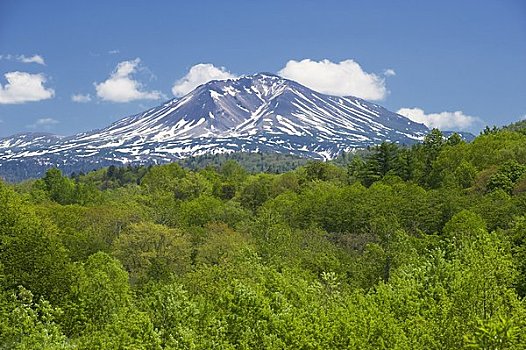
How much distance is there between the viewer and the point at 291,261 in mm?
54188

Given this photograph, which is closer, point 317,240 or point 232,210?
point 317,240

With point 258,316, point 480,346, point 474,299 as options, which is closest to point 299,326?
point 258,316

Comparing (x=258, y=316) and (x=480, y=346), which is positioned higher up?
(x=480, y=346)

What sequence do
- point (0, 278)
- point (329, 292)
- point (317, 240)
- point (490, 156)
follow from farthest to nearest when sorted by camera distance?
point (490, 156)
point (317, 240)
point (329, 292)
point (0, 278)

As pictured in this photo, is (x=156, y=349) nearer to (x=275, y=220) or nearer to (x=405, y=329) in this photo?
(x=405, y=329)

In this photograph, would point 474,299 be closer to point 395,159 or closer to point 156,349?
point 156,349

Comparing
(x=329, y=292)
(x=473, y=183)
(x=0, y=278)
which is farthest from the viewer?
(x=473, y=183)

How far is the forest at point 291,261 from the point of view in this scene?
2334 cm

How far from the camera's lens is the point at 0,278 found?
3634cm

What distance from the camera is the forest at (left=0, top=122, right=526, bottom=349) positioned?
23344mm

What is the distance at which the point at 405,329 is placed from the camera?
23.7m

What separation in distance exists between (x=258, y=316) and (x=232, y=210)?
196 ft

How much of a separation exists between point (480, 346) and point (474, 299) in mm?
12179

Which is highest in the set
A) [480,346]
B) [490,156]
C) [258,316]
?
[490,156]
